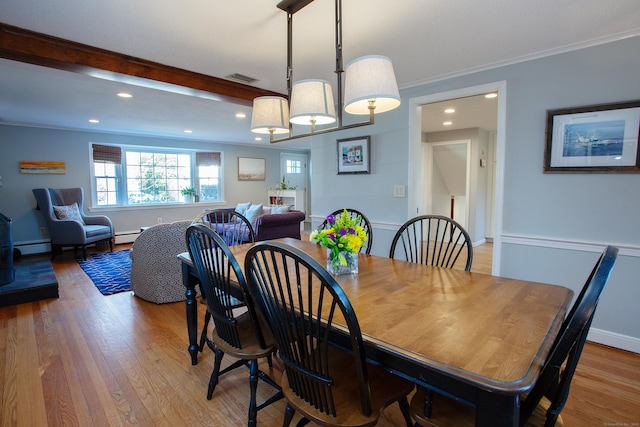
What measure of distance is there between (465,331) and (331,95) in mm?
1310

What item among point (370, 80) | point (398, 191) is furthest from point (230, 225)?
point (370, 80)

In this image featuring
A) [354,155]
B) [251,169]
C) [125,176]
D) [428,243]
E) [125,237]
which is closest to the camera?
[428,243]

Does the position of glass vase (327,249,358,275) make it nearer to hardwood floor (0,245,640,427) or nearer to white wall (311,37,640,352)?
hardwood floor (0,245,640,427)

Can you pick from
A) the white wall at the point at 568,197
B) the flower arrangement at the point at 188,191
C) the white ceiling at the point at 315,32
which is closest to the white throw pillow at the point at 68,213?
the flower arrangement at the point at 188,191

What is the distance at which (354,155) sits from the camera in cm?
370

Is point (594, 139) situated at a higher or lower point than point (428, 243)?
higher

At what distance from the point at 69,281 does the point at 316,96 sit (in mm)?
4159

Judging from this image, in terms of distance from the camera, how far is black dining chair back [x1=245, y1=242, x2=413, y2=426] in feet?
3.23

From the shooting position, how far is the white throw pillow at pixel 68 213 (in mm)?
5152

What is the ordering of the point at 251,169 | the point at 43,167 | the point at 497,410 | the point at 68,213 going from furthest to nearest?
1. the point at 251,169
2. the point at 43,167
3. the point at 68,213
4. the point at 497,410

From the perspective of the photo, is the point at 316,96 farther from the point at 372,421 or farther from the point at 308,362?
the point at 372,421

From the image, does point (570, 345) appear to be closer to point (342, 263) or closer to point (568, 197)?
point (342, 263)

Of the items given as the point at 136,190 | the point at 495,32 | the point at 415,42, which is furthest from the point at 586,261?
the point at 136,190

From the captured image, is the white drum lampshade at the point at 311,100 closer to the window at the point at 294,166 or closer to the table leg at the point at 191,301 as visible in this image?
the table leg at the point at 191,301
